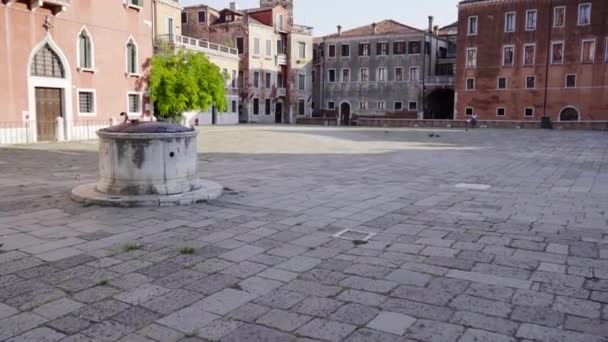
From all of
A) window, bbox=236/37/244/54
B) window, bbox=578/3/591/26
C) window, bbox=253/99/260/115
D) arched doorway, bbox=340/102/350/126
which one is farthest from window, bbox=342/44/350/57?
window, bbox=578/3/591/26

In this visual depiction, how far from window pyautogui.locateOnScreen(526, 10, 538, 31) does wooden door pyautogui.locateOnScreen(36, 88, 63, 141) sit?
36461mm

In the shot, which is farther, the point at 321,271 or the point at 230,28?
the point at 230,28

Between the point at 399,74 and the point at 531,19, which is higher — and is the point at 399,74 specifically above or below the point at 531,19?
below

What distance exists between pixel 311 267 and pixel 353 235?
1.38m

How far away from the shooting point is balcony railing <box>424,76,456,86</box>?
48.8 meters

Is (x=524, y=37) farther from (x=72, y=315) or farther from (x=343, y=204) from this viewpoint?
(x=72, y=315)

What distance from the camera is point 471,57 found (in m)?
45.8

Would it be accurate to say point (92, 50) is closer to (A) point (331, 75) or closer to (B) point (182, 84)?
(B) point (182, 84)

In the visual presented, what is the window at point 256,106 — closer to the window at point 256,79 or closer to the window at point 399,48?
the window at point 256,79

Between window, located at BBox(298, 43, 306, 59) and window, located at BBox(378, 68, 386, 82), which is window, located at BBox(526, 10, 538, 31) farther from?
window, located at BBox(298, 43, 306, 59)

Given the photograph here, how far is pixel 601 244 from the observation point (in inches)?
228

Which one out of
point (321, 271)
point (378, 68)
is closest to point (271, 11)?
point (378, 68)

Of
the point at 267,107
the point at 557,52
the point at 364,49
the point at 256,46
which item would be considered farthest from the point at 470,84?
the point at 256,46

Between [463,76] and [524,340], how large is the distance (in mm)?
45634
